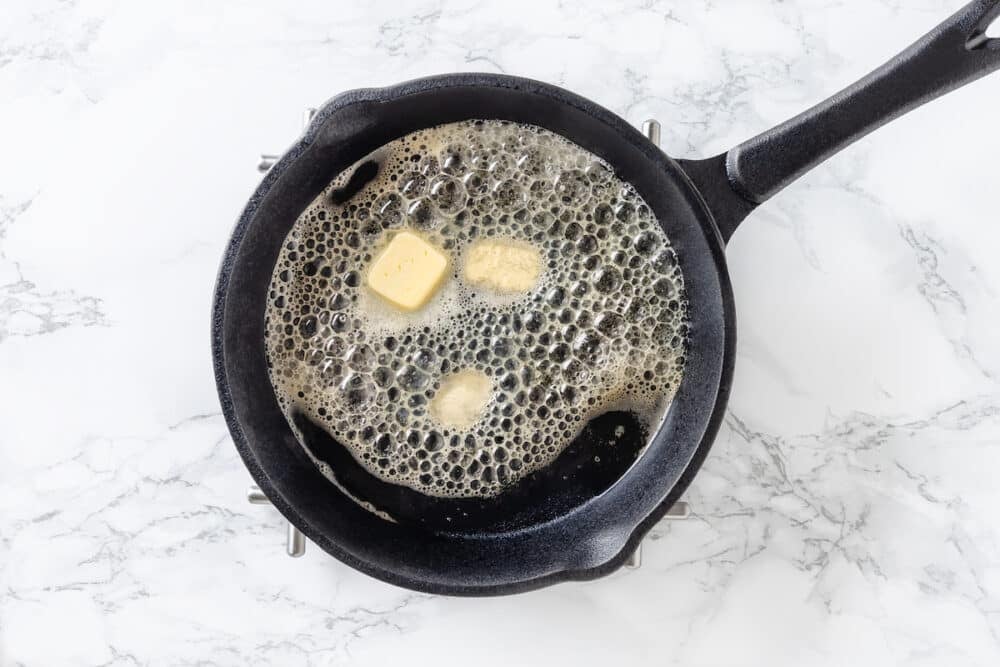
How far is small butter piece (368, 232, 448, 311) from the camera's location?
790mm

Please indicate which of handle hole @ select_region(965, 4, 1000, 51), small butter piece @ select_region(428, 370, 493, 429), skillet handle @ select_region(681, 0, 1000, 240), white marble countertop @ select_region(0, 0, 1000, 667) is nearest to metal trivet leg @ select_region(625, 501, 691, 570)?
white marble countertop @ select_region(0, 0, 1000, 667)

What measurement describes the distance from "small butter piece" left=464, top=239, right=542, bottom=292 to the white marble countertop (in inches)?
8.4

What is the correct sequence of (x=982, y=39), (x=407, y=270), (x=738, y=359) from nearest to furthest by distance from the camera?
(x=982, y=39)
(x=407, y=270)
(x=738, y=359)

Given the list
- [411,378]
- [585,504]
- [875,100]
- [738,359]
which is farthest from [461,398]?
[875,100]

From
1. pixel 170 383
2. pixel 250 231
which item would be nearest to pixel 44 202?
pixel 170 383

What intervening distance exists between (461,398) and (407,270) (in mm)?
138

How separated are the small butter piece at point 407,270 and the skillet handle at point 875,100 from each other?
280 mm

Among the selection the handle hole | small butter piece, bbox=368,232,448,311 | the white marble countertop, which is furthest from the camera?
the white marble countertop

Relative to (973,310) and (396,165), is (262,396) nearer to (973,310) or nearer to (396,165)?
(396,165)

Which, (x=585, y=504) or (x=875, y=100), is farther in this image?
(x=585, y=504)

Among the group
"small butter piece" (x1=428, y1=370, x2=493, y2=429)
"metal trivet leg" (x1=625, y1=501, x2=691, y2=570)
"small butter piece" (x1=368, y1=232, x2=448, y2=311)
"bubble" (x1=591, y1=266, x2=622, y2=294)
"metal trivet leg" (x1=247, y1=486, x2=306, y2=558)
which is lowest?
"metal trivet leg" (x1=247, y1=486, x2=306, y2=558)

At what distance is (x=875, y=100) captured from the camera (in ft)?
2.19

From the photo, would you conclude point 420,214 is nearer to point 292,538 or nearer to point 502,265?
point 502,265

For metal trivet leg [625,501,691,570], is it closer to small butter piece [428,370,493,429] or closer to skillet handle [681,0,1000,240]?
small butter piece [428,370,493,429]
